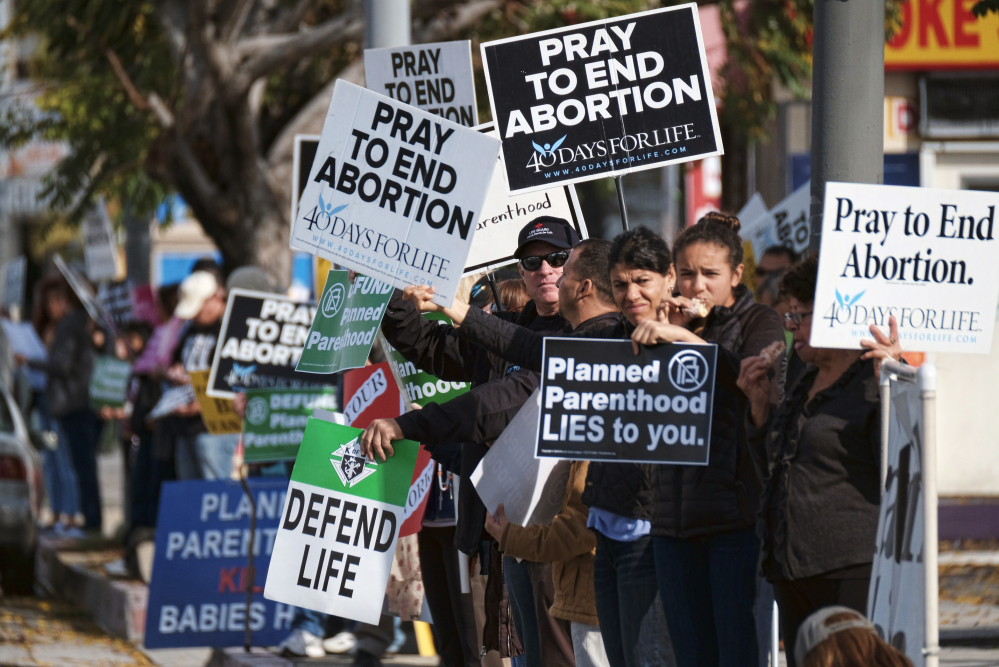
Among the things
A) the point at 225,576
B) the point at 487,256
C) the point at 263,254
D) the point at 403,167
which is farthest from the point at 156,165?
the point at 403,167

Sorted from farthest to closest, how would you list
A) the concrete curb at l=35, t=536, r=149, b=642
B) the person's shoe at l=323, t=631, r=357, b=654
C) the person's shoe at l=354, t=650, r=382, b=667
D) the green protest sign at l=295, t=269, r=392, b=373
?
the concrete curb at l=35, t=536, r=149, b=642 → the person's shoe at l=323, t=631, r=357, b=654 → the person's shoe at l=354, t=650, r=382, b=667 → the green protest sign at l=295, t=269, r=392, b=373

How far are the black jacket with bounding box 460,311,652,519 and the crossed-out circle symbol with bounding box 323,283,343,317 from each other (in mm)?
1502

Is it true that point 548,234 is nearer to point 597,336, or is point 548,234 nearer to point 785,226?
point 597,336

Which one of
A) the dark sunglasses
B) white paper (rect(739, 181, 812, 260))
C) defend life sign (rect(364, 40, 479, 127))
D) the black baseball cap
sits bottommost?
the dark sunglasses

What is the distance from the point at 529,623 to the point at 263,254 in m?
5.39

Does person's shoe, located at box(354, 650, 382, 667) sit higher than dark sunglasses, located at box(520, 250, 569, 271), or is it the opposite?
dark sunglasses, located at box(520, 250, 569, 271)

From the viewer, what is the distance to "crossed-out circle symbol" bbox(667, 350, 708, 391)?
4199mm

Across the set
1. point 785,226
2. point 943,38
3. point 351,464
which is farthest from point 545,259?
point 943,38

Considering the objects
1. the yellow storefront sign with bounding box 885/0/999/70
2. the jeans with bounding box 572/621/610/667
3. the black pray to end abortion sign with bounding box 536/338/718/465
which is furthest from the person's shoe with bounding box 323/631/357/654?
the yellow storefront sign with bounding box 885/0/999/70

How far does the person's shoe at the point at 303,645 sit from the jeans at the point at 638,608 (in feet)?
10.3

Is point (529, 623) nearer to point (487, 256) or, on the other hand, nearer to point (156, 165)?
point (487, 256)

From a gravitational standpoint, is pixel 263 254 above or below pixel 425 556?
above

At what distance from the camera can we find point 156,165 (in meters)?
9.98

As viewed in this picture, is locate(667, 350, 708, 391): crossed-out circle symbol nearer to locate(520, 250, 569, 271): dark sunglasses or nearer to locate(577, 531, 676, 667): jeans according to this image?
locate(577, 531, 676, 667): jeans
